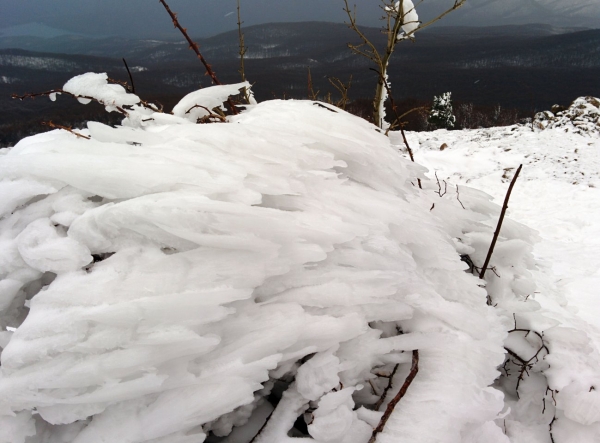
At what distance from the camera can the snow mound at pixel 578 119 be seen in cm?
1231

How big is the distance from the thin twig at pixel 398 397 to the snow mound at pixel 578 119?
14.4 meters

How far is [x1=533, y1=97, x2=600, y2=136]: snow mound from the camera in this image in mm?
12312

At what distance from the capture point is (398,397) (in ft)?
4.13

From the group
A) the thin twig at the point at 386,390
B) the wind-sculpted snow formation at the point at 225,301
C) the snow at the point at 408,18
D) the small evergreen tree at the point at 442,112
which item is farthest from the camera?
the small evergreen tree at the point at 442,112

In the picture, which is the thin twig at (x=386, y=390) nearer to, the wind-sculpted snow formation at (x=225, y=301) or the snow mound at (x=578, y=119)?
the wind-sculpted snow formation at (x=225, y=301)

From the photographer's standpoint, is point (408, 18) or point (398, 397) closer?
point (398, 397)

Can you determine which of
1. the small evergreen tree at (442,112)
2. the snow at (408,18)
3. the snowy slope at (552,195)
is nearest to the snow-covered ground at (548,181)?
the snowy slope at (552,195)

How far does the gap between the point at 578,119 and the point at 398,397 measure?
620 inches

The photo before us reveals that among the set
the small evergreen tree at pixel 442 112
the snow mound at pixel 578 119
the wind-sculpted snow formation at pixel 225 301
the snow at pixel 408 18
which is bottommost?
the small evergreen tree at pixel 442 112

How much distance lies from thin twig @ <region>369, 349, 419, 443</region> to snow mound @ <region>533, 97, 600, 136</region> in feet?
47.2

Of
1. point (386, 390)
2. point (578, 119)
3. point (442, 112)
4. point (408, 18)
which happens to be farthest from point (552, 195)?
point (442, 112)

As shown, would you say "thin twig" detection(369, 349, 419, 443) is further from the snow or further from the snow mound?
the snow mound

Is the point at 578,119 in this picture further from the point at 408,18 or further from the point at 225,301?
the point at 225,301

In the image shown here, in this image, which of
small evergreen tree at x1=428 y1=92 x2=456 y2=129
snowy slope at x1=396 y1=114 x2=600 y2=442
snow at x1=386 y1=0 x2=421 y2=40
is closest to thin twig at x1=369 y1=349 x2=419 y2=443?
snowy slope at x1=396 y1=114 x2=600 y2=442
